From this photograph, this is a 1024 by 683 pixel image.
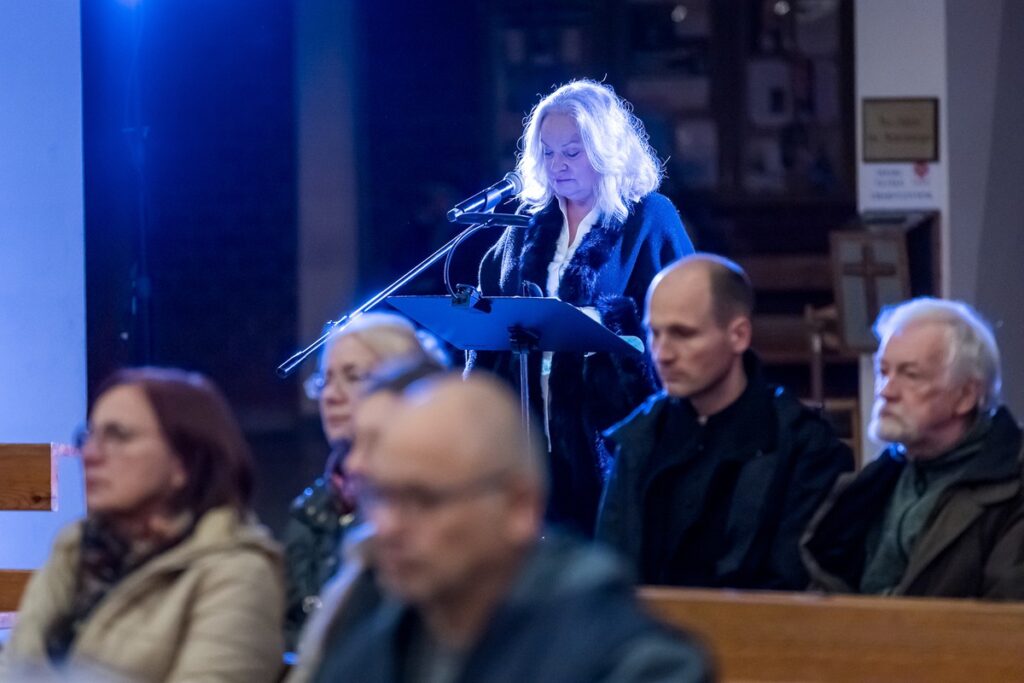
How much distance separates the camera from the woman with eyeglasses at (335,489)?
2.68m

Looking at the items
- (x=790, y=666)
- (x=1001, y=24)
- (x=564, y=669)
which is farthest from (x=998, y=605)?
(x=1001, y=24)

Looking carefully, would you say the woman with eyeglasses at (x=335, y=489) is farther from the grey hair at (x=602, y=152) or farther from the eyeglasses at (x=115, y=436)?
the grey hair at (x=602, y=152)

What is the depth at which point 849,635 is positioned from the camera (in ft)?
7.65

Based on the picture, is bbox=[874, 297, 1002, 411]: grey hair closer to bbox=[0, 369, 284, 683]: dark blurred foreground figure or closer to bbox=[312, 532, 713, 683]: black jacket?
bbox=[0, 369, 284, 683]: dark blurred foreground figure

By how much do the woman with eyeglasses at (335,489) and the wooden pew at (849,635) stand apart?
52cm

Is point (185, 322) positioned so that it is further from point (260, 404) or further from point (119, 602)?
point (119, 602)

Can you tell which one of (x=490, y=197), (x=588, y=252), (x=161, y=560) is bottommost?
(x=161, y=560)

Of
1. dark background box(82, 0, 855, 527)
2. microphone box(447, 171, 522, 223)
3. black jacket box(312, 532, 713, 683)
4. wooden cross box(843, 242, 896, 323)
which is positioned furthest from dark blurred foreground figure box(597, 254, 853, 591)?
dark background box(82, 0, 855, 527)

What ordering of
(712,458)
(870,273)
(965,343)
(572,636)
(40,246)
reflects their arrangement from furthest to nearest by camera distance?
(870,273) → (40,246) → (712,458) → (965,343) → (572,636)

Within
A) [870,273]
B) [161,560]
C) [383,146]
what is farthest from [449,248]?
[383,146]

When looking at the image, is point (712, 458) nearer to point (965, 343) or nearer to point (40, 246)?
point (965, 343)

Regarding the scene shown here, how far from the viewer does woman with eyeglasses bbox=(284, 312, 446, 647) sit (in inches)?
106

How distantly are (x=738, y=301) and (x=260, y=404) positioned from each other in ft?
22.1

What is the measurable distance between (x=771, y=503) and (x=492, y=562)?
1329mm
